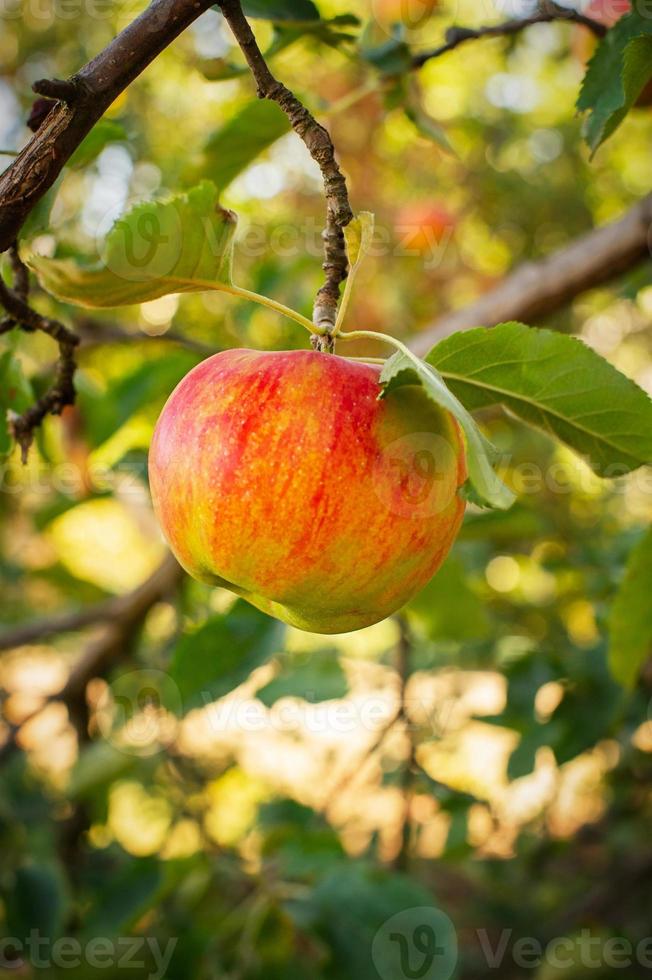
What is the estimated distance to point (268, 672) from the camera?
2.01 metres

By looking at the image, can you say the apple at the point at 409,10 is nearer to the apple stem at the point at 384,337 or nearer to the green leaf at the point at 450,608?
the green leaf at the point at 450,608

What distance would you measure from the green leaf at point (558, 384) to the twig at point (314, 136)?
0.12 metres

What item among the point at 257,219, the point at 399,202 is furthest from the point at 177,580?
the point at 399,202

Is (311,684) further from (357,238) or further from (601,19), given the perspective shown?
(601,19)

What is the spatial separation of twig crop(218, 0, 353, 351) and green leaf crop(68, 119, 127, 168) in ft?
1.04

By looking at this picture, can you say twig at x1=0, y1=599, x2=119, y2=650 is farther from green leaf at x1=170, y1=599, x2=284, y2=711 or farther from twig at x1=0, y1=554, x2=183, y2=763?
green leaf at x1=170, y1=599, x2=284, y2=711

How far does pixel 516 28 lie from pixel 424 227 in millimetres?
1751

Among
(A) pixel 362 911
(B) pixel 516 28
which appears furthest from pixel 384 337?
(A) pixel 362 911

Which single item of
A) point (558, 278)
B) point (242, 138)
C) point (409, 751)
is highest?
point (242, 138)

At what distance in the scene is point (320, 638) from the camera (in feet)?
11.2

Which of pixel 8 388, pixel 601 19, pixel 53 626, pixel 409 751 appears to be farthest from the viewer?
pixel 53 626

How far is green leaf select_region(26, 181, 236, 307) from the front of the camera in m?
0.56

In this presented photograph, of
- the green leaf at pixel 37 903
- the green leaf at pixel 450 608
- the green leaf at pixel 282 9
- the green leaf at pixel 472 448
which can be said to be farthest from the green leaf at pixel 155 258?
the green leaf at pixel 37 903

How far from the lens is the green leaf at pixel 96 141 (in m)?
0.93
